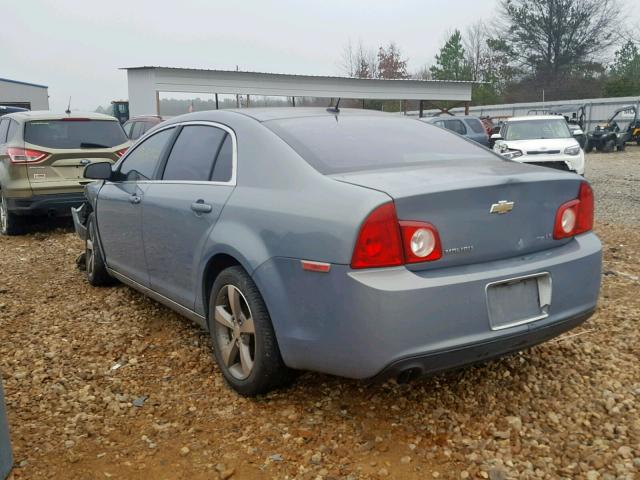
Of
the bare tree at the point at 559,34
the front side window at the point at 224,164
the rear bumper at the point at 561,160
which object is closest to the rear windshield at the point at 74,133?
the front side window at the point at 224,164

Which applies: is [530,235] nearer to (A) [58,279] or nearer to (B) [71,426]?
(B) [71,426]

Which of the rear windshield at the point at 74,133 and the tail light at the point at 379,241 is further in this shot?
the rear windshield at the point at 74,133

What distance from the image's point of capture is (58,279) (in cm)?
604

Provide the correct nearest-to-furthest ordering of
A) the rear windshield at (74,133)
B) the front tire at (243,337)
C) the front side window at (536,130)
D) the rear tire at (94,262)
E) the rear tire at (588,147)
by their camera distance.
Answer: the front tire at (243,337), the rear tire at (94,262), the rear windshield at (74,133), the front side window at (536,130), the rear tire at (588,147)

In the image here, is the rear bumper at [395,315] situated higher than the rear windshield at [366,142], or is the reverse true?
the rear windshield at [366,142]

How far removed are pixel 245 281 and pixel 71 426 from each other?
1.16 meters

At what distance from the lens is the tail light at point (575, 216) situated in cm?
306

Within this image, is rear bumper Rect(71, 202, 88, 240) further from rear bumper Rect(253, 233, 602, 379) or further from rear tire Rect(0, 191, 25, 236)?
rear bumper Rect(253, 233, 602, 379)

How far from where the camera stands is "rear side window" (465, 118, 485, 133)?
20266mm

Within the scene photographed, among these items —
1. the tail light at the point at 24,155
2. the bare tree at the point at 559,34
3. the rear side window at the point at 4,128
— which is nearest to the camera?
the tail light at the point at 24,155

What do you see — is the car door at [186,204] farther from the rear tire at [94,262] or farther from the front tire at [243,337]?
the rear tire at [94,262]

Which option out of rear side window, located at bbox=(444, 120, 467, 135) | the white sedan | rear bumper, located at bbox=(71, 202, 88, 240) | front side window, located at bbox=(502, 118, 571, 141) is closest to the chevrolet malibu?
rear bumper, located at bbox=(71, 202, 88, 240)

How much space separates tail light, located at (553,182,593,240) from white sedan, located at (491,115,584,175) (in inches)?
338

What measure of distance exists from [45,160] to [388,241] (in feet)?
22.4
